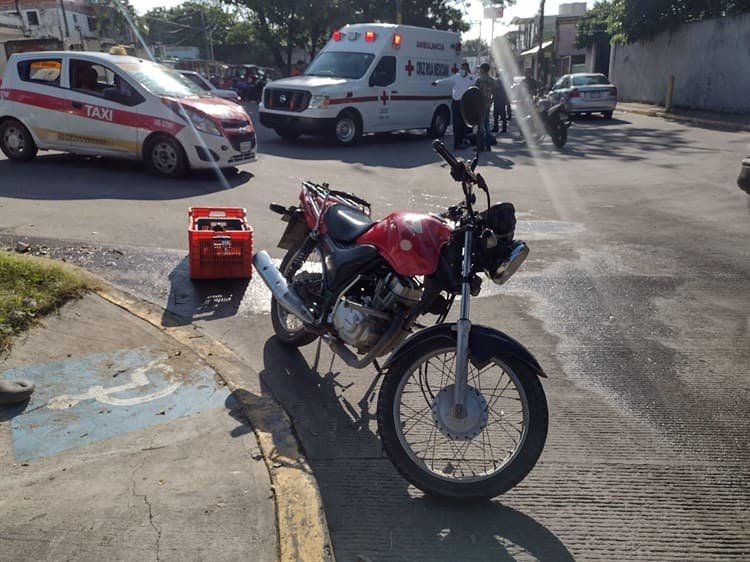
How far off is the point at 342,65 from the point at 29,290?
42.7 ft

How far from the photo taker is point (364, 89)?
16.3 metres

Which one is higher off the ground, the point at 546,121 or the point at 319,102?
the point at 319,102

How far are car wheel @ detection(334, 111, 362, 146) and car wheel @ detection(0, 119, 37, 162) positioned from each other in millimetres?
6705

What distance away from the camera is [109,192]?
9.66 metres

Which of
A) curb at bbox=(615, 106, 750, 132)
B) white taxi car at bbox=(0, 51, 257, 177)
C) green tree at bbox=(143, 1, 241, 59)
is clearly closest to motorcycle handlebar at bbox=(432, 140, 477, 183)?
white taxi car at bbox=(0, 51, 257, 177)

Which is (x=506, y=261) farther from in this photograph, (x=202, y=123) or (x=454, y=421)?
(x=202, y=123)

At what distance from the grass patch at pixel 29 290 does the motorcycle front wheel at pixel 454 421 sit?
2661 millimetres

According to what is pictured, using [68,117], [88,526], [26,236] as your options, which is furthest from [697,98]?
[88,526]

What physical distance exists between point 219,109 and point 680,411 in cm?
902

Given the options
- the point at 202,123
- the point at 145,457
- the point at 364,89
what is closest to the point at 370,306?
the point at 145,457

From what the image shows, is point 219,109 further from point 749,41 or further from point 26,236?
point 749,41

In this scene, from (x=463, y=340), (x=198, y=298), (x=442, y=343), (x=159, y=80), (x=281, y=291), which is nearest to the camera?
(x=463, y=340)

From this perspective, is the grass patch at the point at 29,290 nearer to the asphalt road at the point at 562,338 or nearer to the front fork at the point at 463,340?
the asphalt road at the point at 562,338

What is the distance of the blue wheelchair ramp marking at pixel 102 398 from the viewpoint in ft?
11.8
